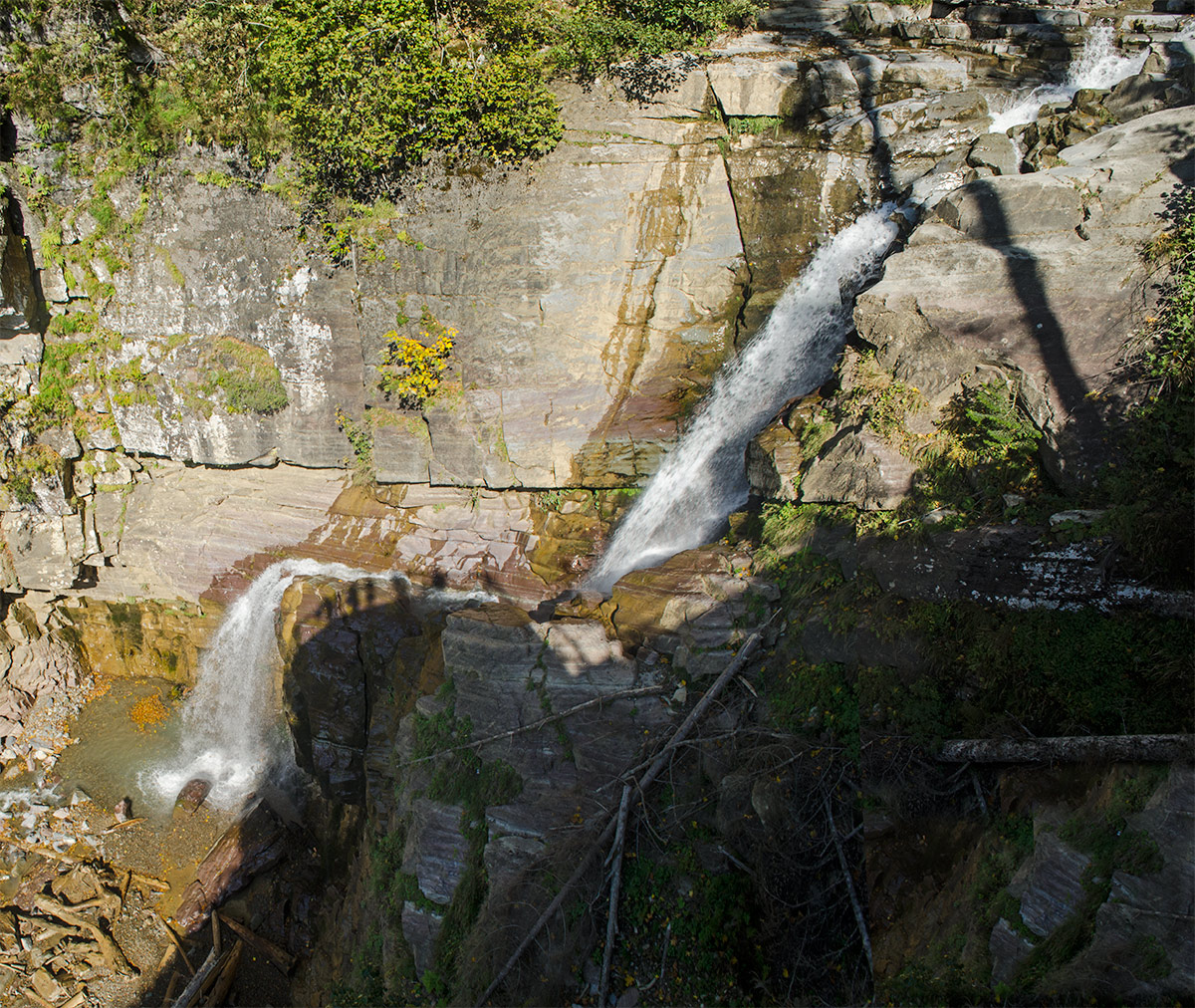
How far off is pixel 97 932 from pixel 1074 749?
12.6m

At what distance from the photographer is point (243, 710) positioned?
1230cm

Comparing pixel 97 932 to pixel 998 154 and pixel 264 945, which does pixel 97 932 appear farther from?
pixel 998 154

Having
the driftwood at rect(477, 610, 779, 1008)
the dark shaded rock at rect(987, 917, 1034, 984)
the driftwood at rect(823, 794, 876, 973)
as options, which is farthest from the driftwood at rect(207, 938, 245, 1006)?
the dark shaded rock at rect(987, 917, 1034, 984)

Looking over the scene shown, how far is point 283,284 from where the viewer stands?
36.2 feet

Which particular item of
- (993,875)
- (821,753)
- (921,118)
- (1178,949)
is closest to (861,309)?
(921,118)

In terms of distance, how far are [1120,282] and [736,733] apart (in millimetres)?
6053

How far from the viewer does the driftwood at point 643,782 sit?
21.3 feet

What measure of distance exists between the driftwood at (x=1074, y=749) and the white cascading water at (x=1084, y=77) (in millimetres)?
8662

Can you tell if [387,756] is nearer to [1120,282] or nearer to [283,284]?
[283,284]

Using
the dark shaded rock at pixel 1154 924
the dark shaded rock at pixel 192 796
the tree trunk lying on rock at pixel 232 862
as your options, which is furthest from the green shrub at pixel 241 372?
the dark shaded rock at pixel 1154 924

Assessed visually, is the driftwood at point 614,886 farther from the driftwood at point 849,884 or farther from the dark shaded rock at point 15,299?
the dark shaded rock at point 15,299

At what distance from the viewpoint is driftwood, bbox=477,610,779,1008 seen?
255 inches

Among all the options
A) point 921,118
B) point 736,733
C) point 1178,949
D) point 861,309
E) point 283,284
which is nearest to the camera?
point 1178,949

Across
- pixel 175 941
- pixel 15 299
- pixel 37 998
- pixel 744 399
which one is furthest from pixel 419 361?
pixel 37 998
